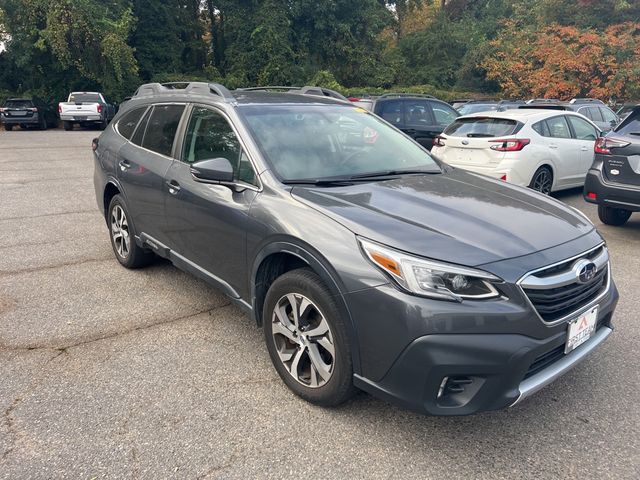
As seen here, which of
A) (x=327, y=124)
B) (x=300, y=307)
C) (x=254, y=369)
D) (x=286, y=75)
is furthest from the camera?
(x=286, y=75)

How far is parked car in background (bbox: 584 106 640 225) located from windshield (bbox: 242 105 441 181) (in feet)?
10.5

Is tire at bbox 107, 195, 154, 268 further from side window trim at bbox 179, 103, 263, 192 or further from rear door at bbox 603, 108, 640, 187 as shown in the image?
rear door at bbox 603, 108, 640, 187

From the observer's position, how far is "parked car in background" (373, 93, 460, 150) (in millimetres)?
10250

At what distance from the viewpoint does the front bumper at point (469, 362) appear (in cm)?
222

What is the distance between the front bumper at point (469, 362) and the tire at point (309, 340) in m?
0.21

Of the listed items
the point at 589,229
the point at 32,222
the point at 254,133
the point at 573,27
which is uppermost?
the point at 573,27

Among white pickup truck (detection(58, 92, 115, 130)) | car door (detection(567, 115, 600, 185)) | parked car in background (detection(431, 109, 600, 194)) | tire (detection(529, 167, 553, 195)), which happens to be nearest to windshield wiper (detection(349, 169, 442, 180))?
parked car in background (detection(431, 109, 600, 194))

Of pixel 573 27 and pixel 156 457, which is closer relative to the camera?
pixel 156 457

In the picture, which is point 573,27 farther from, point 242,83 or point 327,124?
point 327,124

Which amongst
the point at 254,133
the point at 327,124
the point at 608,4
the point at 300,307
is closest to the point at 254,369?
the point at 300,307

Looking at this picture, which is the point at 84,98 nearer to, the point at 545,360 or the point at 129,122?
the point at 129,122

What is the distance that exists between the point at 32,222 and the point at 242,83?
2432cm

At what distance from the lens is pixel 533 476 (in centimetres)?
234

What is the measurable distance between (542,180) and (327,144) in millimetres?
5517
